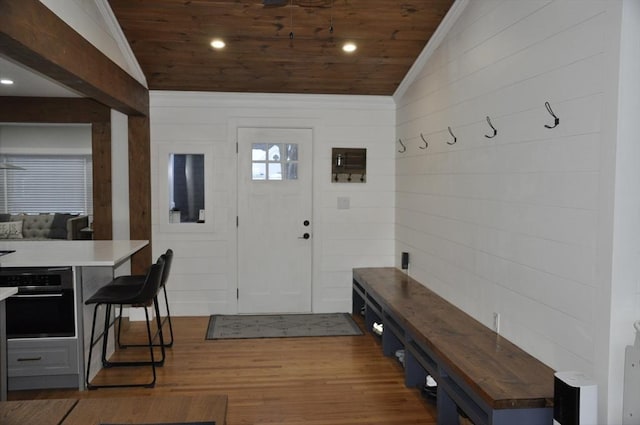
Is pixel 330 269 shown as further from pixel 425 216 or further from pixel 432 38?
pixel 432 38

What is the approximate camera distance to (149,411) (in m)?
1.77

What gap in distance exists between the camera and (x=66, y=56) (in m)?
3.16

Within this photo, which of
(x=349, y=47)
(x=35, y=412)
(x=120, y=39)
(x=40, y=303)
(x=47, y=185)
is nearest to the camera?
(x=35, y=412)

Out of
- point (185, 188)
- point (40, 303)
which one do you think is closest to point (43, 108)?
point (185, 188)

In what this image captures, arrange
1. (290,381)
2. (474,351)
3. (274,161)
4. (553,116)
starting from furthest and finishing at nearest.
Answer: (274,161) → (290,381) → (474,351) → (553,116)

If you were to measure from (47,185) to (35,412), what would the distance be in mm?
9274

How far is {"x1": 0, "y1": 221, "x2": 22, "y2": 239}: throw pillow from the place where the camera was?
8.95 metres

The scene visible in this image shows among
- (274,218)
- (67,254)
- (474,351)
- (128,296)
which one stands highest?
(274,218)

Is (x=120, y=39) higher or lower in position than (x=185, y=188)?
higher

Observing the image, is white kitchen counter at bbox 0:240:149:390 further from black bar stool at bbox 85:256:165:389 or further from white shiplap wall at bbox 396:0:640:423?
white shiplap wall at bbox 396:0:640:423

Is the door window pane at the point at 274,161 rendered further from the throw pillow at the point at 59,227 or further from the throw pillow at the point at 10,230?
the throw pillow at the point at 10,230

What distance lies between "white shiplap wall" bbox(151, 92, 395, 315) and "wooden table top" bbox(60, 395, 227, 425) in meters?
3.93

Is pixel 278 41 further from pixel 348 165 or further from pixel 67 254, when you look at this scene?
pixel 67 254

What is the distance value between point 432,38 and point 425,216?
1.54m
